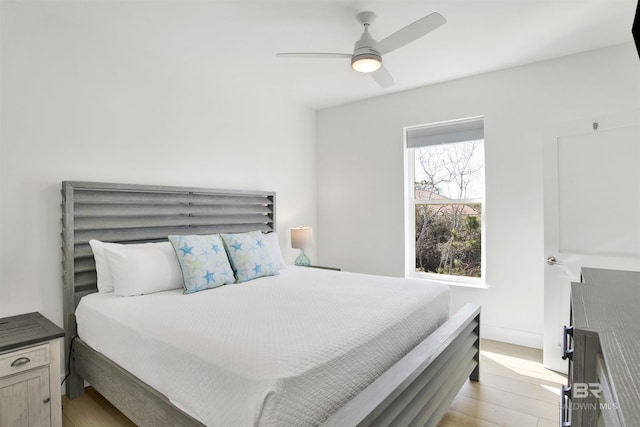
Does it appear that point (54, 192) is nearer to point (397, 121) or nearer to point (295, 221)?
point (295, 221)

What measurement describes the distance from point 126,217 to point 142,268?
22.7 inches

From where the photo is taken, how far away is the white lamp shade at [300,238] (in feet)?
12.4

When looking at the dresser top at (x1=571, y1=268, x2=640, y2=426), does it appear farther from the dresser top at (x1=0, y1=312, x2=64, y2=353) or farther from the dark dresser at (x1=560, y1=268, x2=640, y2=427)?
the dresser top at (x1=0, y1=312, x2=64, y2=353)

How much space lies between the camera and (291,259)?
162 inches

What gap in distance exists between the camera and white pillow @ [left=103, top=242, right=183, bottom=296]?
217cm

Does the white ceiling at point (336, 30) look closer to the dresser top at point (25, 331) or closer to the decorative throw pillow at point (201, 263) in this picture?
the decorative throw pillow at point (201, 263)

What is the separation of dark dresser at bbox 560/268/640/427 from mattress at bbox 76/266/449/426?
0.75 metres

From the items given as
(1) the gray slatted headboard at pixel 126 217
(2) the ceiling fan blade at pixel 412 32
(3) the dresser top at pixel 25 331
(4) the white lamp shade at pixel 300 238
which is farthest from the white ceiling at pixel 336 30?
(3) the dresser top at pixel 25 331

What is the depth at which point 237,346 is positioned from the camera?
1.33 m

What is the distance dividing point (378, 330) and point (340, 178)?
2.92m

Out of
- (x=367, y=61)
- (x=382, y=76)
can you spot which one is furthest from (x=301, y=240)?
(x=367, y=61)

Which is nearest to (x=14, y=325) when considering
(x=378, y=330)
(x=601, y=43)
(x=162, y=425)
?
(x=162, y=425)

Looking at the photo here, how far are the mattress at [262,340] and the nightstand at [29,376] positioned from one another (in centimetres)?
23

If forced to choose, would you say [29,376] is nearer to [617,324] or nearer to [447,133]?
[617,324]
